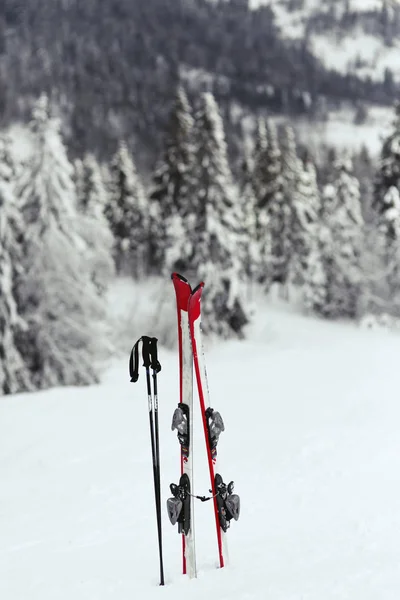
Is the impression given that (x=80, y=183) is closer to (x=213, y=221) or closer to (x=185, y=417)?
(x=213, y=221)

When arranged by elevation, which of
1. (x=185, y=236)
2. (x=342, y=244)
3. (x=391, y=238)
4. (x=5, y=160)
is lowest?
(x=342, y=244)

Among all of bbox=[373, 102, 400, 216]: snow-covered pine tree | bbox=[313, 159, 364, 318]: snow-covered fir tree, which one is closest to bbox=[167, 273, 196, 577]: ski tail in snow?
bbox=[373, 102, 400, 216]: snow-covered pine tree

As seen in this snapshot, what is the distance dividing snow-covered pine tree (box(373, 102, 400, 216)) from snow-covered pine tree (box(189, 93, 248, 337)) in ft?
28.7

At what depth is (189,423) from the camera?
5395 mm

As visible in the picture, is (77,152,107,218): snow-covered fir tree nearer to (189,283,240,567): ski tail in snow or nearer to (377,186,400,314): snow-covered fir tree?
(377,186,400,314): snow-covered fir tree

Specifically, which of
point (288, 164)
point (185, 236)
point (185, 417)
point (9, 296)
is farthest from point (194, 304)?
point (288, 164)

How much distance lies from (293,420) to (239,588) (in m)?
8.66

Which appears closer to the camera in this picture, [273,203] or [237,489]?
[237,489]

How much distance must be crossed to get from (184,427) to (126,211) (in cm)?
4286

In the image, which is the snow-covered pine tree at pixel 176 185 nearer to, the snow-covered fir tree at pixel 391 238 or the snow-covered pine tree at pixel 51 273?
the snow-covered pine tree at pixel 51 273

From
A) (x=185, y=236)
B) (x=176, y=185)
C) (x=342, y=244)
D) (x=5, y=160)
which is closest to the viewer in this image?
(x=5, y=160)

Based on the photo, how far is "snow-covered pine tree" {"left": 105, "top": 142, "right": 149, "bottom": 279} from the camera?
4638cm

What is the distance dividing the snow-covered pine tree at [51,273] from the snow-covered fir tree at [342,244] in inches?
837

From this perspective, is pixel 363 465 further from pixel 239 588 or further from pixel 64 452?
pixel 64 452
